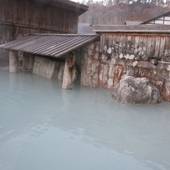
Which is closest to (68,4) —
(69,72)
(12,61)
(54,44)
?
(12,61)

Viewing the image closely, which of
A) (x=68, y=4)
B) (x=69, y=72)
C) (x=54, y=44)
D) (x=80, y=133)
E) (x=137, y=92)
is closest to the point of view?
(x=80, y=133)

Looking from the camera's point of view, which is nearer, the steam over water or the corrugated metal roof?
the steam over water

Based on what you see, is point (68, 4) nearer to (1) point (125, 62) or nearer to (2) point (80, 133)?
(1) point (125, 62)

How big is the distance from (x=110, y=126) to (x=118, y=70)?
333cm

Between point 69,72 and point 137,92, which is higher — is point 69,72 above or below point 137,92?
above

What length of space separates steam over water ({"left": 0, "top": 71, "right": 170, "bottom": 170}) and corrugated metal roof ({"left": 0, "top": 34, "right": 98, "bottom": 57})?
1.45 m

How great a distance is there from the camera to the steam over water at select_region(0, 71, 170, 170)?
421cm

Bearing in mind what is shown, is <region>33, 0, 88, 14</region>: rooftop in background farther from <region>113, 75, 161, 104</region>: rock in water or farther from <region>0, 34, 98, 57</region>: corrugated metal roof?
<region>113, 75, 161, 104</region>: rock in water

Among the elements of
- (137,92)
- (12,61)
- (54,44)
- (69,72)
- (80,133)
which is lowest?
(80,133)

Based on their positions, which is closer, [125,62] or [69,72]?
[125,62]

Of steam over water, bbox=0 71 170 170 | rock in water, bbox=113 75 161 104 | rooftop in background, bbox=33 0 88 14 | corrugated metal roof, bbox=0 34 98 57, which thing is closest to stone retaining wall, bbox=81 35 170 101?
rock in water, bbox=113 75 161 104

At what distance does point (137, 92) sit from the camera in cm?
754

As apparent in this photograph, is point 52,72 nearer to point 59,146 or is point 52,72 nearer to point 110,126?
point 110,126

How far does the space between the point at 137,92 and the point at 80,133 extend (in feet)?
9.01
